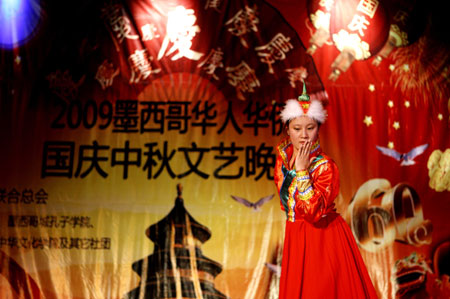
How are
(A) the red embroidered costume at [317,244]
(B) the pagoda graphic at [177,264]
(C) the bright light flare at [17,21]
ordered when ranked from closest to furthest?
(A) the red embroidered costume at [317,244], (B) the pagoda graphic at [177,264], (C) the bright light flare at [17,21]

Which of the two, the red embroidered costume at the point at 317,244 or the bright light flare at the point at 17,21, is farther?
the bright light flare at the point at 17,21

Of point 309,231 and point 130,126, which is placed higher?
point 130,126

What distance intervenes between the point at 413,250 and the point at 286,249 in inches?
72.2

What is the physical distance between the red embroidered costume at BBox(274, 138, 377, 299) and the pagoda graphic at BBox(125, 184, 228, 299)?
155 cm

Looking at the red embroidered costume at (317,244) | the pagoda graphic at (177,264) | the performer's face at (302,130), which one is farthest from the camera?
the pagoda graphic at (177,264)

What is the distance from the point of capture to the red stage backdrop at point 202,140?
11.0 feet

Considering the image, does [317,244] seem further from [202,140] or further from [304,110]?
[202,140]

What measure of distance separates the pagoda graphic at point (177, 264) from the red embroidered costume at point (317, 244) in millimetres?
1551

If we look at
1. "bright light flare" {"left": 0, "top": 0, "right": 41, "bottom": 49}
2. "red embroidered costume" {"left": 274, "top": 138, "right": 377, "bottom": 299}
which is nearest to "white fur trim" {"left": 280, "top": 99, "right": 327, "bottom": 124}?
"red embroidered costume" {"left": 274, "top": 138, "right": 377, "bottom": 299}

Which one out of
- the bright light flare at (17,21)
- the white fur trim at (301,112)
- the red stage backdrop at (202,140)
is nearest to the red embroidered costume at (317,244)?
the white fur trim at (301,112)

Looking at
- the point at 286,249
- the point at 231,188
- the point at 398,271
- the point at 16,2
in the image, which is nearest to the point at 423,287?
the point at 398,271

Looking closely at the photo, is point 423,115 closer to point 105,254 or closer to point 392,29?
point 392,29

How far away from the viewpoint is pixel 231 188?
11.4 ft

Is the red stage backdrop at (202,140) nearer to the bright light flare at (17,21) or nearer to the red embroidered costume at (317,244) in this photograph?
the bright light flare at (17,21)
